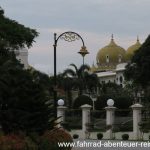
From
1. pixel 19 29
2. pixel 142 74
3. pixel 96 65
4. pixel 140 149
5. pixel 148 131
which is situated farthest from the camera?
pixel 96 65

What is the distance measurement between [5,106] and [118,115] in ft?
87.1

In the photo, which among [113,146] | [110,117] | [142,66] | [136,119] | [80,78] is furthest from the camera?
[80,78]

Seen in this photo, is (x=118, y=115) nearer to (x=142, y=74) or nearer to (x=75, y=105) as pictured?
(x=142, y=74)

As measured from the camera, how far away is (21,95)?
68.0ft

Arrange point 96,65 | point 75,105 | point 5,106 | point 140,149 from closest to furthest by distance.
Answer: point 5,106
point 140,149
point 75,105
point 96,65

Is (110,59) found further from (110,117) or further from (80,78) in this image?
(110,117)

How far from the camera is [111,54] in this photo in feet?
386

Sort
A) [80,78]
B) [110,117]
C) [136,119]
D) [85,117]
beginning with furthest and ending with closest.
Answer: [80,78] → [85,117] → [110,117] → [136,119]

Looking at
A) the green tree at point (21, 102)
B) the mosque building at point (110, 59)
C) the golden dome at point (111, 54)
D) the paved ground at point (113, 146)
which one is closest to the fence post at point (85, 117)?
the paved ground at point (113, 146)

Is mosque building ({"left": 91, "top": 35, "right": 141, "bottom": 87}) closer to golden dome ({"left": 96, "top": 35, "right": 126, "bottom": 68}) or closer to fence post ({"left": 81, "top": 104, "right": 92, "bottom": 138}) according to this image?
golden dome ({"left": 96, "top": 35, "right": 126, "bottom": 68})

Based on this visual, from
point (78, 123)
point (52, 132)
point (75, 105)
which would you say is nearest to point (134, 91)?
point (75, 105)

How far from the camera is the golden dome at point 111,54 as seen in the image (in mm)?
117394

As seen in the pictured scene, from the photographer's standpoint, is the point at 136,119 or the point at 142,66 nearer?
the point at 136,119

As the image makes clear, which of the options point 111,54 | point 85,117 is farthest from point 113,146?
point 111,54
